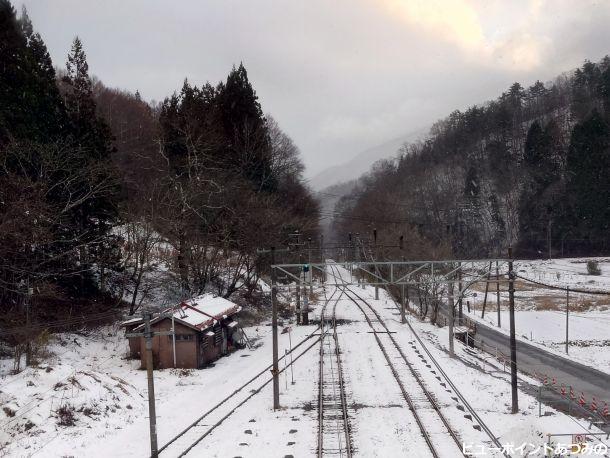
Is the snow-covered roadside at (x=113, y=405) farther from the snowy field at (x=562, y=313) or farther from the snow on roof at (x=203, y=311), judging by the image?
the snowy field at (x=562, y=313)

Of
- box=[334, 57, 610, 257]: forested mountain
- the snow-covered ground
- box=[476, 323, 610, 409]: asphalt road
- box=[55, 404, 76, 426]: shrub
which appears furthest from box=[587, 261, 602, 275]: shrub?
box=[55, 404, 76, 426]: shrub

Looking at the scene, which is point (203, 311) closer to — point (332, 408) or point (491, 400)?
point (332, 408)

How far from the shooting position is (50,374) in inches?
606

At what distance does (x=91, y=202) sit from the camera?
25047mm

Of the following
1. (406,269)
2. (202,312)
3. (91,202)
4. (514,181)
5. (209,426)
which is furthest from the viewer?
(514,181)

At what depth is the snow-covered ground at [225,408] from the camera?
1305 centimetres

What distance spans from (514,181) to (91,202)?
3504 inches

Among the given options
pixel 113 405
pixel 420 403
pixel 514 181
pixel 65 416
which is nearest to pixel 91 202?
pixel 113 405

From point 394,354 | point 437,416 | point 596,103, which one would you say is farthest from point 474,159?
point 437,416

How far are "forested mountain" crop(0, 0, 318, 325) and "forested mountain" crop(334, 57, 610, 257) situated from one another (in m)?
23.0

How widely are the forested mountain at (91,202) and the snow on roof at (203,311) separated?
4190 mm

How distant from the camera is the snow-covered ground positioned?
13.1 m

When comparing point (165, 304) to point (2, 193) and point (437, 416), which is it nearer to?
point (2, 193)

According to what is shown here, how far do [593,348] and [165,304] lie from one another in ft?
96.8
